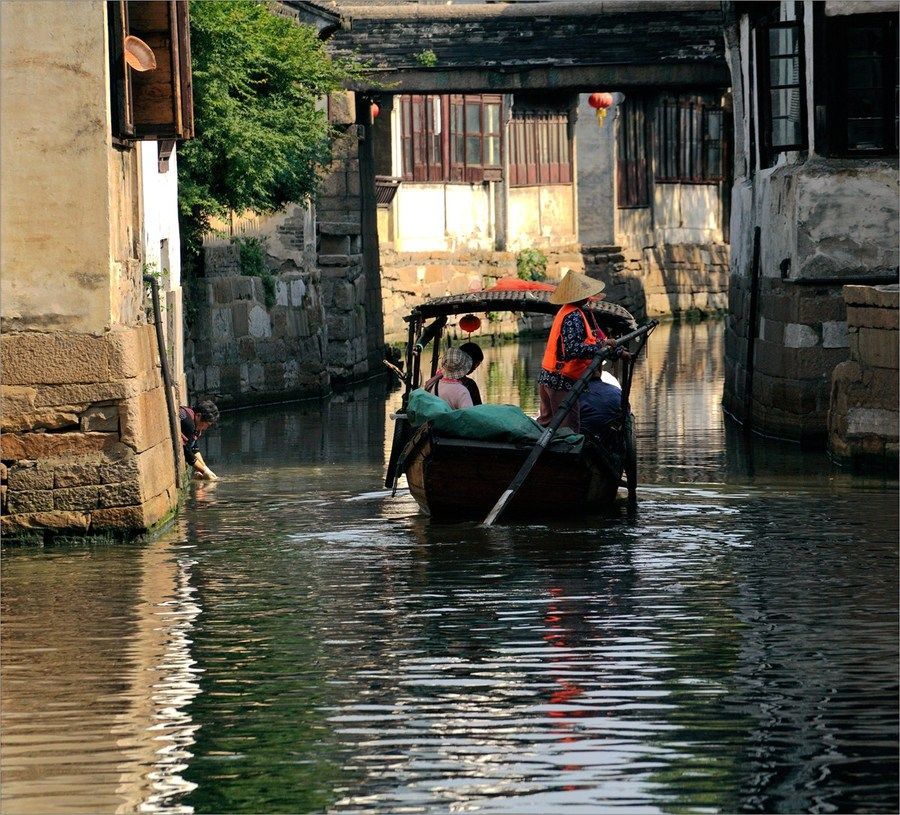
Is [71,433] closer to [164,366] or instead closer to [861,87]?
[164,366]

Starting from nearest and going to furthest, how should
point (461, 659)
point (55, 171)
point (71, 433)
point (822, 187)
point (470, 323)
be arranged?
point (461, 659), point (55, 171), point (71, 433), point (470, 323), point (822, 187)

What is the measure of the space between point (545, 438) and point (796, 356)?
6.34 m

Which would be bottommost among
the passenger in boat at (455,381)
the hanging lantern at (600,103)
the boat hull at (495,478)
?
the boat hull at (495,478)

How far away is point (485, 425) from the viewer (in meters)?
14.2

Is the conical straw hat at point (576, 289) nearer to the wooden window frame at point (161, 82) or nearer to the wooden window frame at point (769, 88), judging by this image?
the wooden window frame at point (161, 82)

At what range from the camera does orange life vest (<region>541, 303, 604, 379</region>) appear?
14961 millimetres

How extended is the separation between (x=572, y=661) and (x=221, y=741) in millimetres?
2020

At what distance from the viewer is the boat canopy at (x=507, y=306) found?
1628cm

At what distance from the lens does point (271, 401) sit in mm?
25797

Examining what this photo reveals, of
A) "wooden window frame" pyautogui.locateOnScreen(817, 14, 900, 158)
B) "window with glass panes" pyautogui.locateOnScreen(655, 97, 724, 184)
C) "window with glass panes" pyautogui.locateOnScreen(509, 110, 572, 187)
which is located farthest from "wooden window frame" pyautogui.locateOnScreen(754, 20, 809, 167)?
"window with glass panes" pyautogui.locateOnScreen(655, 97, 724, 184)

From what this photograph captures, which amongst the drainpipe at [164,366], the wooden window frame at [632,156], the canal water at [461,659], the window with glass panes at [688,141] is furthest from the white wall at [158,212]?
the window with glass panes at [688,141]

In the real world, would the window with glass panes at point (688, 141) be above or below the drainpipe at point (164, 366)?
above

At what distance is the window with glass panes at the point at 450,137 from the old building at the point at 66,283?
2639 centimetres

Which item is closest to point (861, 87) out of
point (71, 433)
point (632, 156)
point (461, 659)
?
point (71, 433)
